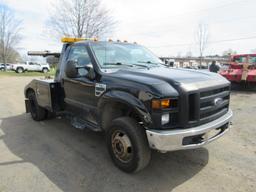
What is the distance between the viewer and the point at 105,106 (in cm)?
337

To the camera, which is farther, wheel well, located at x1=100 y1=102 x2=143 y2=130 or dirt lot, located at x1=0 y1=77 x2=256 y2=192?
wheel well, located at x1=100 y1=102 x2=143 y2=130

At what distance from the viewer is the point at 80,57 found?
407 centimetres

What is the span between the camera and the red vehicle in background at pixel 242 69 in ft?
34.7

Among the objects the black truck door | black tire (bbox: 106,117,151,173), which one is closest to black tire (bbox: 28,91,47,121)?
the black truck door

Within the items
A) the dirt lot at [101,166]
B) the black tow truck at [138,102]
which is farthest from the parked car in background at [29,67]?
the black tow truck at [138,102]

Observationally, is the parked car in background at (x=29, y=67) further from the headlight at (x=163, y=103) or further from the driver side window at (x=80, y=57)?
the headlight at (x=163, y=103)

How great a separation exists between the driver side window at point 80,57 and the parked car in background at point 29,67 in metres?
31.0

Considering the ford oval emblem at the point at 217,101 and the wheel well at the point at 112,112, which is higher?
the ford oval emblem at the point at 217,101

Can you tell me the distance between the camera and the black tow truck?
2596 millimetres

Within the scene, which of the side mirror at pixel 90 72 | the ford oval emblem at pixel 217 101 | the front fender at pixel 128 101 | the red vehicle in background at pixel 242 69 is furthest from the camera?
the red vehicle in background at pixel 242 69

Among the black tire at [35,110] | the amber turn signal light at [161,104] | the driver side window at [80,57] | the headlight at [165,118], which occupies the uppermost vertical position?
the driver side window at [80,57]

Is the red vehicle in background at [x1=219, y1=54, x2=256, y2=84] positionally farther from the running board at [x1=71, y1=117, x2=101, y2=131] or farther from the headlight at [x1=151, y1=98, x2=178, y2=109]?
the headlight at [x1=151, y1=98, x2=178, y2=109]

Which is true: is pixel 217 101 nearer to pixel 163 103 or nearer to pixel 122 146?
pixel 163 103

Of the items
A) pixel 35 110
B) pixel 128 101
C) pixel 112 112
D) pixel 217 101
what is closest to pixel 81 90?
pixel 112 112
